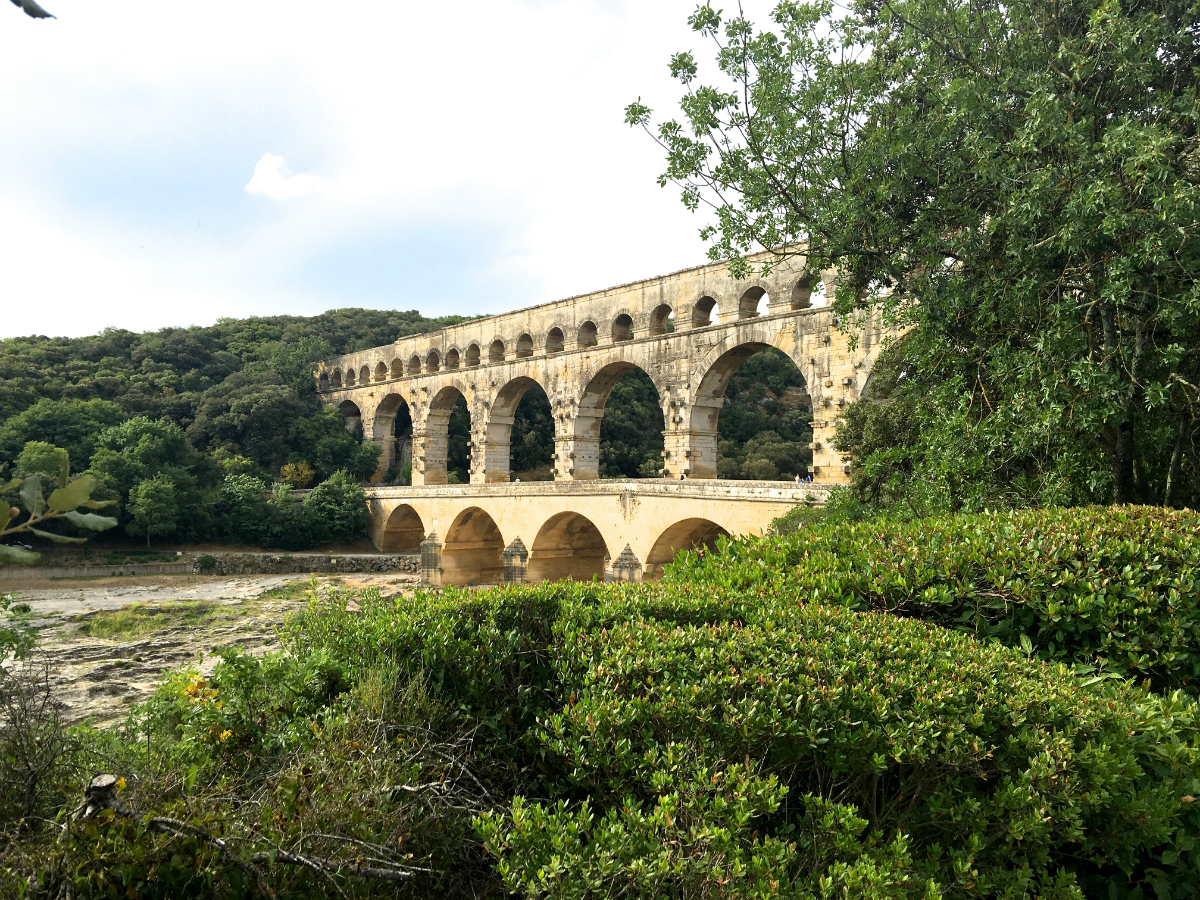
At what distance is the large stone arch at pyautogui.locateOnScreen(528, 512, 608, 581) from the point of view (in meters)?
22.2

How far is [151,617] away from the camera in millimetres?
18812

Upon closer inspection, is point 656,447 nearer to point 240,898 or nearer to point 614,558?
point 614,558

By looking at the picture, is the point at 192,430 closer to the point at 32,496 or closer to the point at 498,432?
the point at 498,432

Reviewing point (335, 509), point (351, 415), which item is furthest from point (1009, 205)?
point (351, 415)

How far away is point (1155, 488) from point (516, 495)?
17.6 metres

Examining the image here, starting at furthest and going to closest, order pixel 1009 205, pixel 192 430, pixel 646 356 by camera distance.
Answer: pixel 192 430 < pixel 646 356 < pixel 1009 205

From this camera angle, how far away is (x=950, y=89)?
6023mm

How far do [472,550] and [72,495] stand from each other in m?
26.5

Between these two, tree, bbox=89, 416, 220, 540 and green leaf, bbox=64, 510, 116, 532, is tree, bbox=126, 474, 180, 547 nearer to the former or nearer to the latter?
tree, bbox=89, 416, 220, 540

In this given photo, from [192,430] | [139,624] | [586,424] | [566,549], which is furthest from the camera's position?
[192,430]

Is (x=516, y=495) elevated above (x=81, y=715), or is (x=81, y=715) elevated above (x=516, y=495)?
(x=516, y=495)

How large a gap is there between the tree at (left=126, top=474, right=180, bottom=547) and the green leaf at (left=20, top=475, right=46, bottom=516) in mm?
27909

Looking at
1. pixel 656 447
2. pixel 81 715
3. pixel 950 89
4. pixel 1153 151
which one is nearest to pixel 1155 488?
pixel 1153 151

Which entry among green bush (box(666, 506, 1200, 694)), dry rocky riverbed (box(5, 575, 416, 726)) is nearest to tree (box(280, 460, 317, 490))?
dry rocky riverbed (box(5, 575, 416, 726))
